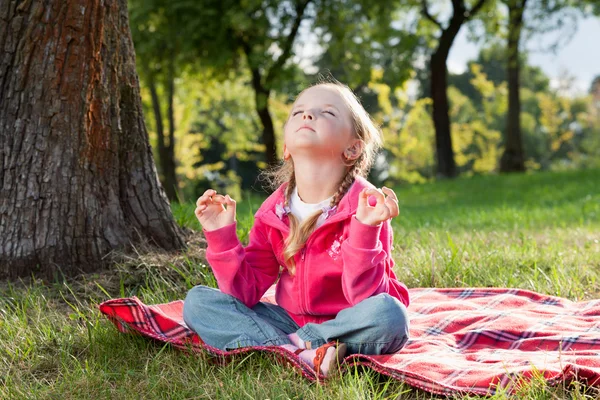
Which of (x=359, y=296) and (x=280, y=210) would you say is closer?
(x=359, y=296)

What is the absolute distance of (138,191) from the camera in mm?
3818

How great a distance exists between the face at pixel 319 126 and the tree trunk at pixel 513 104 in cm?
1435

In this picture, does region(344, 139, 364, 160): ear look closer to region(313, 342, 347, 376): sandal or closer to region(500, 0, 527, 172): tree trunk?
region(313, 342, 347, 376): sandal

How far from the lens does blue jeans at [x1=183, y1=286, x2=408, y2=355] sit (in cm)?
A: 236

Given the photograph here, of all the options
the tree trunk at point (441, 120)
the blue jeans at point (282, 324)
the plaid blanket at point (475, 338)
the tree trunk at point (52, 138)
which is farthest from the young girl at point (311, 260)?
the tree trunk at point (441, 120)

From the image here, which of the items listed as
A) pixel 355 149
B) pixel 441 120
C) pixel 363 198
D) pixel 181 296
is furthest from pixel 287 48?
pixel 363 198

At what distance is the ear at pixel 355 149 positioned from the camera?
8.81 ft

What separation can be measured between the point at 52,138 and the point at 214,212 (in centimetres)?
133

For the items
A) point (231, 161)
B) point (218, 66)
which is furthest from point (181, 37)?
point (231, 161)

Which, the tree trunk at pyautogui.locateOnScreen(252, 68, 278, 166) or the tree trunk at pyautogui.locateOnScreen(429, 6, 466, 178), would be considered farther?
the tree trunk at pyautogui.locateOnScreen(252, 68, 278, 166)

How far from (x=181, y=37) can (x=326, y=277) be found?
494 inches

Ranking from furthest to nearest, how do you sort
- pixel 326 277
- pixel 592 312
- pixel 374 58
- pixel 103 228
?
1. pixel 374 58
2. pixel 103 228
3. pixel 592 312
4. pixel 326 277

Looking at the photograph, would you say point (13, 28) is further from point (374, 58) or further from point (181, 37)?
point (374, 58)

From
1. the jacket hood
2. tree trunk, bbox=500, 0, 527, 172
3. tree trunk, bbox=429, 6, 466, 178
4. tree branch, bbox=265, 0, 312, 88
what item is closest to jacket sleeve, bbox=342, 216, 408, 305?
the jacket hood
